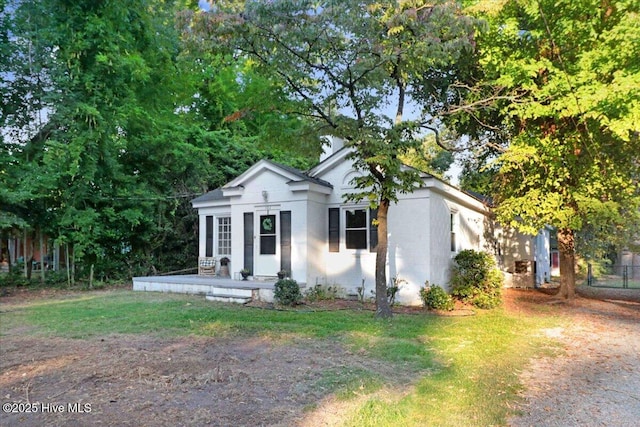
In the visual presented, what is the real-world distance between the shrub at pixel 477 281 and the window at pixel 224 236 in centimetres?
789

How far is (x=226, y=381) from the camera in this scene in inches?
181

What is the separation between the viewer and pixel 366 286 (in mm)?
11312

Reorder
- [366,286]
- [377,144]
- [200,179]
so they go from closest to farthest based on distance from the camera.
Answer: [377,144] → [366,286] → [200,179]

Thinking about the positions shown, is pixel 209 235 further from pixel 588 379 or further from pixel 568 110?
pixel 588 379

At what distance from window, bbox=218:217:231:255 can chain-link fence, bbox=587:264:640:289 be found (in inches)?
534

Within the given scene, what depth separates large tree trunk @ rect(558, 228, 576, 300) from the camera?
36.6 feet

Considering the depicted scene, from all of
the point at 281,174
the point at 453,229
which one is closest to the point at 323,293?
the point at 281,174

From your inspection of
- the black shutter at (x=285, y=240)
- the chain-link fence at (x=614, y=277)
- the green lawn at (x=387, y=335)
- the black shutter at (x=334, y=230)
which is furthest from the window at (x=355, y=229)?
the chain-link fence at (x=614, y=277)

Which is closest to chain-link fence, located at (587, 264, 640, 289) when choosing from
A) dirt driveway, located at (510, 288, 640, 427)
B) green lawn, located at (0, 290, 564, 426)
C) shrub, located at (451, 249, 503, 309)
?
shrub, located at (451, 249, 503, 309)

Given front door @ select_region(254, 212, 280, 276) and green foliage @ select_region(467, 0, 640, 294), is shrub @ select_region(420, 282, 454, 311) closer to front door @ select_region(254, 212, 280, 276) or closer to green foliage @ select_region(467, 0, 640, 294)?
green foliage @ select_region(467, 0, 640, 294)

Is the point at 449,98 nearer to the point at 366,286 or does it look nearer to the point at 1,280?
the point at 366,286

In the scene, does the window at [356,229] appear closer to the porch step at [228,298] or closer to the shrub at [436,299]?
the shrub at [436,299]

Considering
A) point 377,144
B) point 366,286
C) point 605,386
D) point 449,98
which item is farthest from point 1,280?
point 605,386

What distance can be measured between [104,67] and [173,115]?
17.4ft
